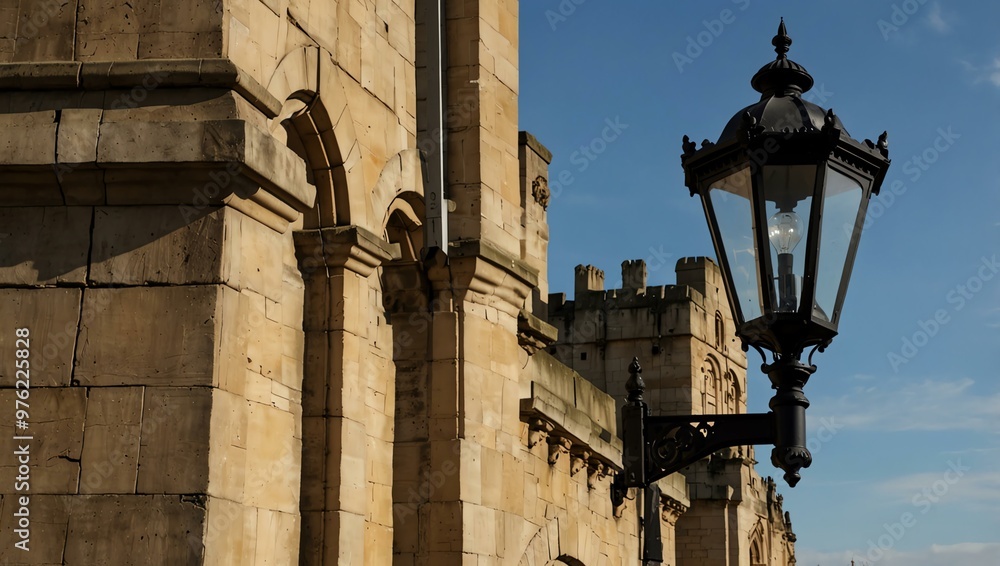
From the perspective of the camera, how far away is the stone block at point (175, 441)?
18.9 feet

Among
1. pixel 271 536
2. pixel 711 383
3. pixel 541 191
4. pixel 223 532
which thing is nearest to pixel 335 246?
pixel 271 536

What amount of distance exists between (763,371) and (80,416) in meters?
3.09

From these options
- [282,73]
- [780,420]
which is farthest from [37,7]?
[780,420]

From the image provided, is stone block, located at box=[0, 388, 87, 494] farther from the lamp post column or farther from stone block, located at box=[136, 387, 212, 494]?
the lamp post column

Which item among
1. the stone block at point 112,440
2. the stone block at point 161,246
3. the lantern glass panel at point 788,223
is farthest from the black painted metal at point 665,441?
the stone block at point 112,440

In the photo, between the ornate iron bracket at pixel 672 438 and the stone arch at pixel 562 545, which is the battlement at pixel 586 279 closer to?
the stone arch at pixel 562 545

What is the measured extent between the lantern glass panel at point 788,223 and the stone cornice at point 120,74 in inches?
99.0

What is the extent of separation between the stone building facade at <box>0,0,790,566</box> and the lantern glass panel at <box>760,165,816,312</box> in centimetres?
227

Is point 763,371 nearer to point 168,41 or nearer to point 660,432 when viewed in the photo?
point 660,432

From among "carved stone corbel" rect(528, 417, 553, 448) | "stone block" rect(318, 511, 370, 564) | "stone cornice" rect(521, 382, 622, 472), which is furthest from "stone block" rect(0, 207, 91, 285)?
"carved stone corbel" rect(528, 417, 553, 448)

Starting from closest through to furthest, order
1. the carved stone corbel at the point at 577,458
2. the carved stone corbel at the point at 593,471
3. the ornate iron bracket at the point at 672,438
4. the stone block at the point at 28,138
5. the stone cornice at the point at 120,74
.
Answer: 1. the stone block at the point at 28,138
2. the stone cornice at the point at 120,74
3. the ornate iron bracket at the point at 672,438
4. the carved stone corbel at the point at 577,458
5. the carved stone corbel at the point at 593,471

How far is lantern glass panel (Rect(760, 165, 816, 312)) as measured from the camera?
5977 millimetres

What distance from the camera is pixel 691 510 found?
2892cm

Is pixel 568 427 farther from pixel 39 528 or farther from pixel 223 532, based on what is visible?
pixel 39 528
